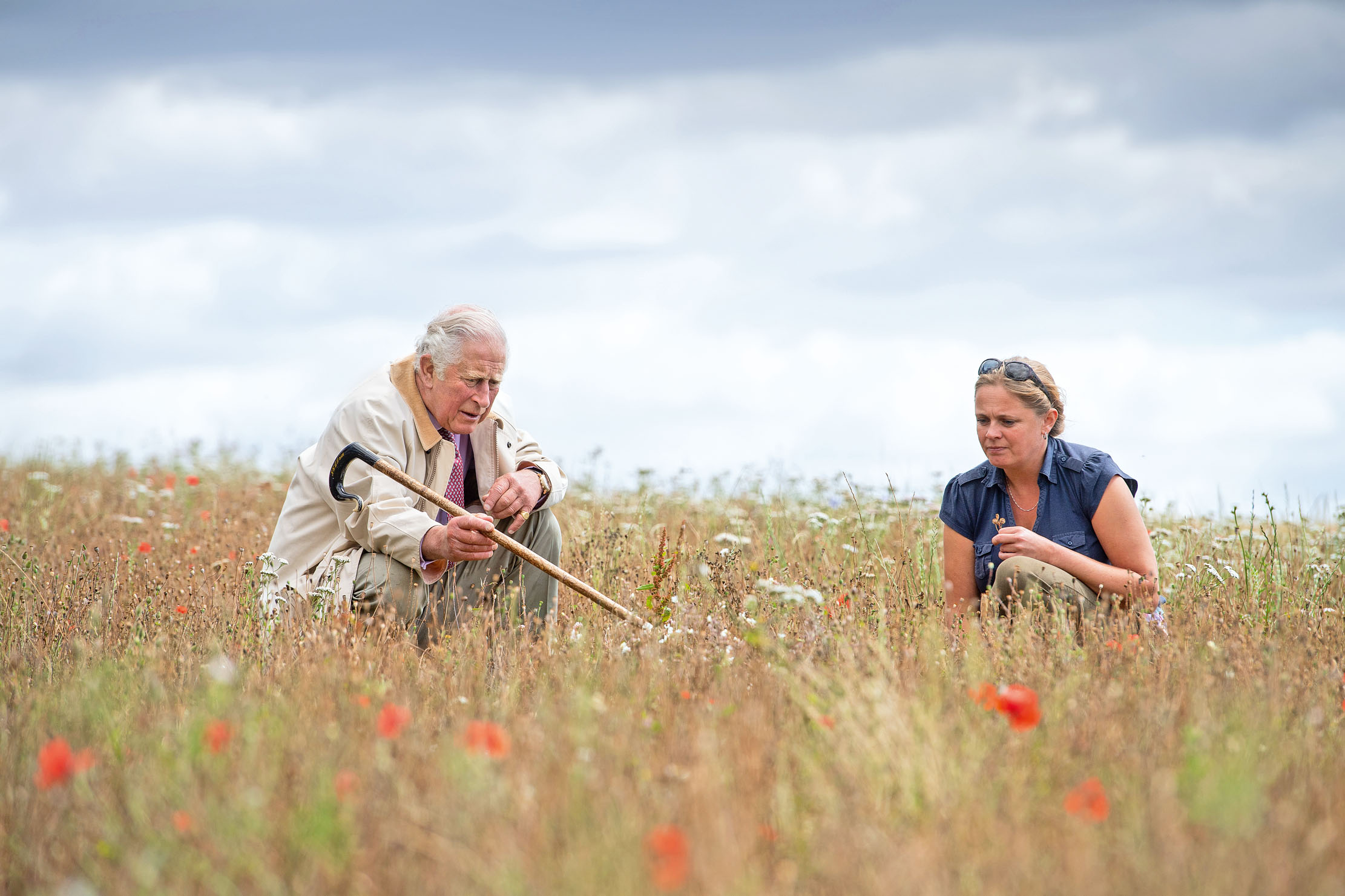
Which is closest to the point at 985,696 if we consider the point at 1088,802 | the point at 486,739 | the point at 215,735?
the point at 1088,802

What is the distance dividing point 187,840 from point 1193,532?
5.57m

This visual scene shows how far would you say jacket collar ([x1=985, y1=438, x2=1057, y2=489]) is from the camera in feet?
15.0

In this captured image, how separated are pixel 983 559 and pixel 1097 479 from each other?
58 cm

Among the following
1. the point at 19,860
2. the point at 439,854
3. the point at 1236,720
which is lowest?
the point at 19,860

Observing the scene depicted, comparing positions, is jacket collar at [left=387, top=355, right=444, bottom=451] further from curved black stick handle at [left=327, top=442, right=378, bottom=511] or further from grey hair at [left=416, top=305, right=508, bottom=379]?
curved black stick handle at [left=327, top=442, right=378, bottom=511]

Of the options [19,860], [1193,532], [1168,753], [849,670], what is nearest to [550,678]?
[849,670]

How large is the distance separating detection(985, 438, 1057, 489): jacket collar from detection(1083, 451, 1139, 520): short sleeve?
13 cm

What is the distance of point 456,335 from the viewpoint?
450cm

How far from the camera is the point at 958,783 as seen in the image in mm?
2363

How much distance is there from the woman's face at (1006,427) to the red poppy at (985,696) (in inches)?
67.9

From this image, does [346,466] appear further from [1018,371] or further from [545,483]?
[1018,371]

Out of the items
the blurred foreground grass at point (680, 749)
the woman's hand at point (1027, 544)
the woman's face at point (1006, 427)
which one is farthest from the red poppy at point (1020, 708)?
the woman's face at point (1006, 427)

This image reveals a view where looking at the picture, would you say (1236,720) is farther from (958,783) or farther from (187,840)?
(187,840)

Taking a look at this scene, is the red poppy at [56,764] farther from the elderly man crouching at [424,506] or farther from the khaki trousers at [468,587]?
the khaki trousers at [468,587]
